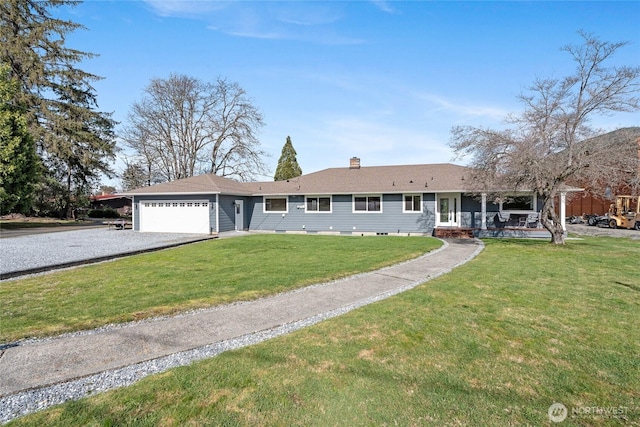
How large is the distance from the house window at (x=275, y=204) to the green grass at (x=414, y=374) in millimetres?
15263

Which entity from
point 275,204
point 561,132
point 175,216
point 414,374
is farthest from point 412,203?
point 414,374

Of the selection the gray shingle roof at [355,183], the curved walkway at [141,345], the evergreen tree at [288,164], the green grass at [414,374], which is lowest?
the curved walkway at [141,345]

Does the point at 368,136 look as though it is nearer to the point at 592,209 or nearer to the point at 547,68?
the point at 547,68

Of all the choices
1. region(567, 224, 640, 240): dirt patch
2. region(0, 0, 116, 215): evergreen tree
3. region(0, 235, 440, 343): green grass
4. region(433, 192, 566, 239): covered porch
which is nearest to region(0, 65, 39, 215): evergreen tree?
region(0, 0, 116, 215): evergreen tree

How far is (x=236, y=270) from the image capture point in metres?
7.96

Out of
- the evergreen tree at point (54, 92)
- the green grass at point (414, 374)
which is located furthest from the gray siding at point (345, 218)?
the evergreen tree at point (54, 92)

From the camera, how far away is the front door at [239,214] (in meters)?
19.9

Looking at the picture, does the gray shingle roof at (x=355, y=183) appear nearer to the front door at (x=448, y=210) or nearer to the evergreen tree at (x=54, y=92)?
the front door at (x=448, y=210)

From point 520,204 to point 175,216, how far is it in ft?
63.9

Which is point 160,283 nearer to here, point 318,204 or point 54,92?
point 318,204

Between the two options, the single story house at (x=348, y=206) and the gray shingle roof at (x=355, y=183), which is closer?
the single story house at (x=348, y=206)

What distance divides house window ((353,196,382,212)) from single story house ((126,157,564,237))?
56 mm

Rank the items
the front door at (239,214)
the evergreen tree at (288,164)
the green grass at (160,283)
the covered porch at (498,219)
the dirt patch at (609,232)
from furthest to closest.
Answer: the evergreen tree at (288,164) < the front door at (239,214) < the dirt patch at (609,232) < the covered porch at (498,219) < the green grass at (160,283)

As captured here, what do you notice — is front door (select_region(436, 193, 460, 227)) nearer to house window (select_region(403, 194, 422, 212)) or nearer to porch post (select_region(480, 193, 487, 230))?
Result: house window (select_region(403, 194, 422, 212))
